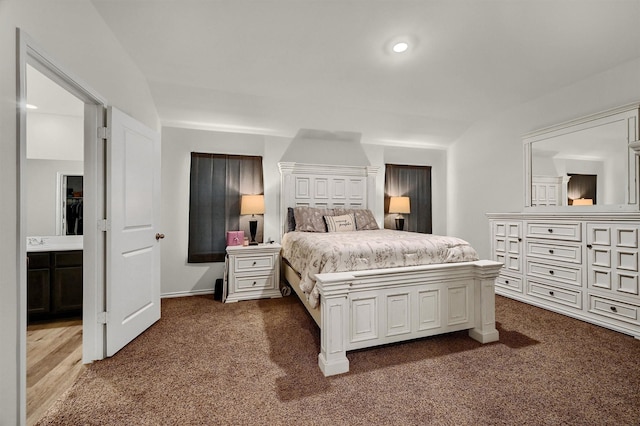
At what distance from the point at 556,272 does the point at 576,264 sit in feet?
0.76

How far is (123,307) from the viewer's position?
222 centimetres

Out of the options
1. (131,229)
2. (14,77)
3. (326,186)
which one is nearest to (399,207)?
(326,186)

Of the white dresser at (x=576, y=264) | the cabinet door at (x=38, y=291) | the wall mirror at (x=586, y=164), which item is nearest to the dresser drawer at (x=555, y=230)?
the white dresser at (x=576, y=264)

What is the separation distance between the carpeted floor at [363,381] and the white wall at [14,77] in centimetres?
51

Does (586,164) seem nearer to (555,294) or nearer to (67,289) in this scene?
(555,294)

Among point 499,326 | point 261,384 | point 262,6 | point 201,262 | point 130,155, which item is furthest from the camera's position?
point 201,262

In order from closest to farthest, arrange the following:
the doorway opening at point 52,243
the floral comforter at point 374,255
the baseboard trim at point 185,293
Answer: the doorway opening at point 52,243 → the floral comforter at point 374,255 → the baseboard trim at point 185,293

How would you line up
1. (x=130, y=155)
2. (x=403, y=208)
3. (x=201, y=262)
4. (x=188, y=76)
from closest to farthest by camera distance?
(x=130, y=155) → (x=188, y=76) → (x=201, y=262) → (x=403, y=208)

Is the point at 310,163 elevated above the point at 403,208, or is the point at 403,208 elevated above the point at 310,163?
the point at 310,163

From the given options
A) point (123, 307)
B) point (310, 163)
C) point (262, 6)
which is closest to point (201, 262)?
point (123, 307)

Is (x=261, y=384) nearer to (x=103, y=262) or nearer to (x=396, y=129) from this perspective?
(x=103, y=262)

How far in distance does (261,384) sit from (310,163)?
10.3ft

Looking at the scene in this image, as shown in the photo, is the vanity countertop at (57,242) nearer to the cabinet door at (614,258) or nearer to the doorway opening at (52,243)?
the doorway opening at (52,243)

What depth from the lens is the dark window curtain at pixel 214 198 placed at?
3.72 m
